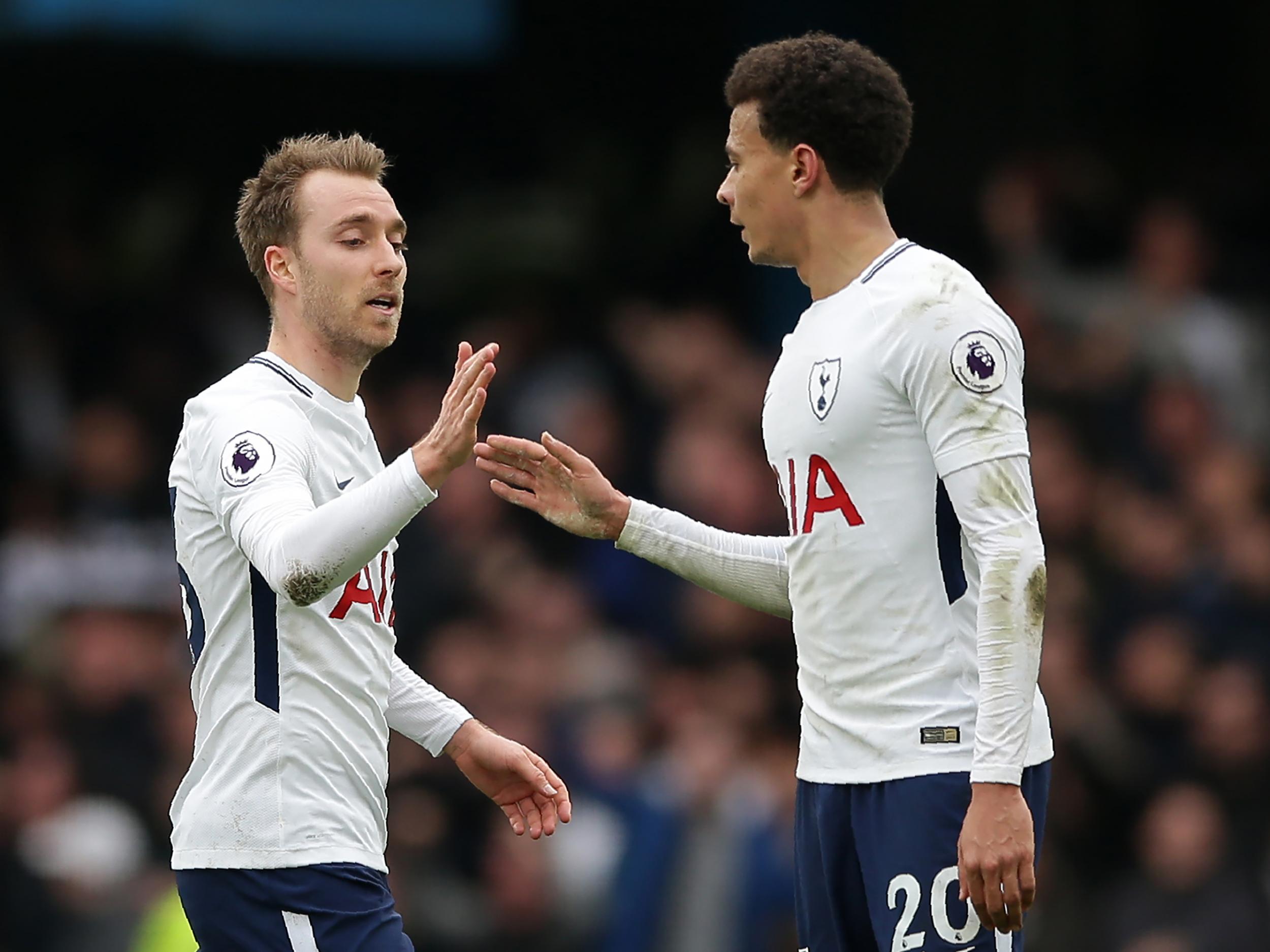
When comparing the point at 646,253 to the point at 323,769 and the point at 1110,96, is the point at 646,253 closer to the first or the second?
the point at 1110,96

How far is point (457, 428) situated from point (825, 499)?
88 cm

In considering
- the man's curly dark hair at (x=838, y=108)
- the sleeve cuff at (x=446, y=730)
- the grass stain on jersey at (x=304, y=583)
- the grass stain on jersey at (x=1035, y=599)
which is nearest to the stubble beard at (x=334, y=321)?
the grass stain on jersey at (x=304, y=583)

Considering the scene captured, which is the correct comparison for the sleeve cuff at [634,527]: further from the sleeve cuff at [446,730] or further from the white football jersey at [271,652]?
the white football jersey at [271,652]

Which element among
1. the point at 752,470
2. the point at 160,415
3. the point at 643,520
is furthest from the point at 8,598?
the point at 643,520

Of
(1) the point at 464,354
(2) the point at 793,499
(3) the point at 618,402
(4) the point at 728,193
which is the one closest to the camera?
(1) the point at 464,354

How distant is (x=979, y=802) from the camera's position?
14.3 ft

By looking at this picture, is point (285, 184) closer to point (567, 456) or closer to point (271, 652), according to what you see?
point (567, 456)

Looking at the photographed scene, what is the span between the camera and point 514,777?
17.3 ft

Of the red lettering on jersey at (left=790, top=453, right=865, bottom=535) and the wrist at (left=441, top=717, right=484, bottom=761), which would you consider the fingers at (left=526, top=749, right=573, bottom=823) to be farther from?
the red lettering on jersey at (left=790, top=453, right=865, bottom=535)

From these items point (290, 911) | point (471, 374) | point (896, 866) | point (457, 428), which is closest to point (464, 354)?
point (471, 374)

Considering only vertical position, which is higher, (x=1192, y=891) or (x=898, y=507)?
(x=898, y=507)

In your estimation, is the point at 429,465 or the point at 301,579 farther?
the point at 429,465

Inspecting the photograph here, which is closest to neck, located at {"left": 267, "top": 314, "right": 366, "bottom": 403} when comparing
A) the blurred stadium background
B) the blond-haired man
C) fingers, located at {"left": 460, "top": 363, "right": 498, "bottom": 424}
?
the blond-haired man

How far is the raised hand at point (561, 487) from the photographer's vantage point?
5.26 metres
